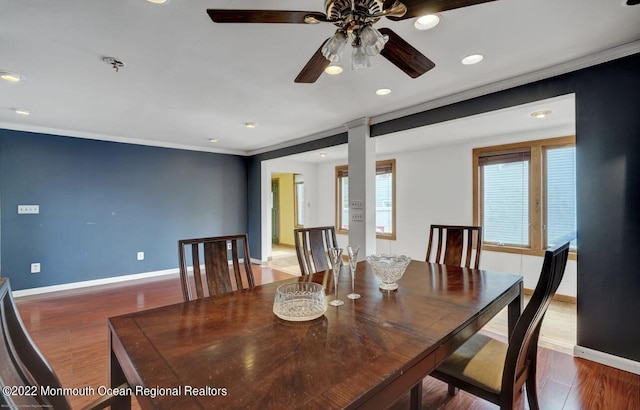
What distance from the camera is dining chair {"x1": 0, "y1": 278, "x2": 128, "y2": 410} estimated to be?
707 mm

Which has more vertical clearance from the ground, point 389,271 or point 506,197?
point 506,197

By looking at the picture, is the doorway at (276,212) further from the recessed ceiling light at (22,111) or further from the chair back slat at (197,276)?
the chair back slat at (197,276)

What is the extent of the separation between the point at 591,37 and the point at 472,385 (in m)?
2.29

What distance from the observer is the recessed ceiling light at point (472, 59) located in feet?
7.14

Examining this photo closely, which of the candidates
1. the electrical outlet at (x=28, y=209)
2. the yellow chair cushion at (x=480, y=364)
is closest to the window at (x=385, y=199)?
the yellow chair cushion at (x=480, y=364)

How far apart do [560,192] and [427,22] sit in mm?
3345

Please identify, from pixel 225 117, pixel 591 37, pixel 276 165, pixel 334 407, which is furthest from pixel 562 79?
pixel 276 165

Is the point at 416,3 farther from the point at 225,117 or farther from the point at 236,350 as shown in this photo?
the point at 225,117

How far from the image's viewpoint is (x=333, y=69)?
2.35 meters

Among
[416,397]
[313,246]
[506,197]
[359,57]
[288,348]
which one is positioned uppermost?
[359,57]

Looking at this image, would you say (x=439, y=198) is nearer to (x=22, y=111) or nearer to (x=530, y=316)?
(x=530, y=316)

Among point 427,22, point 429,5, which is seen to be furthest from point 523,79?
point 429,5

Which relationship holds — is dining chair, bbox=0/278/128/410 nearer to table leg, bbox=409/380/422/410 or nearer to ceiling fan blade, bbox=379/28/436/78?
table leg, bbox=409/380/422/410

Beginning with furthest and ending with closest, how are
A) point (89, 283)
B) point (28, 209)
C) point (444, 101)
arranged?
point (89, 283), point (28, 209), point (444, 101)
